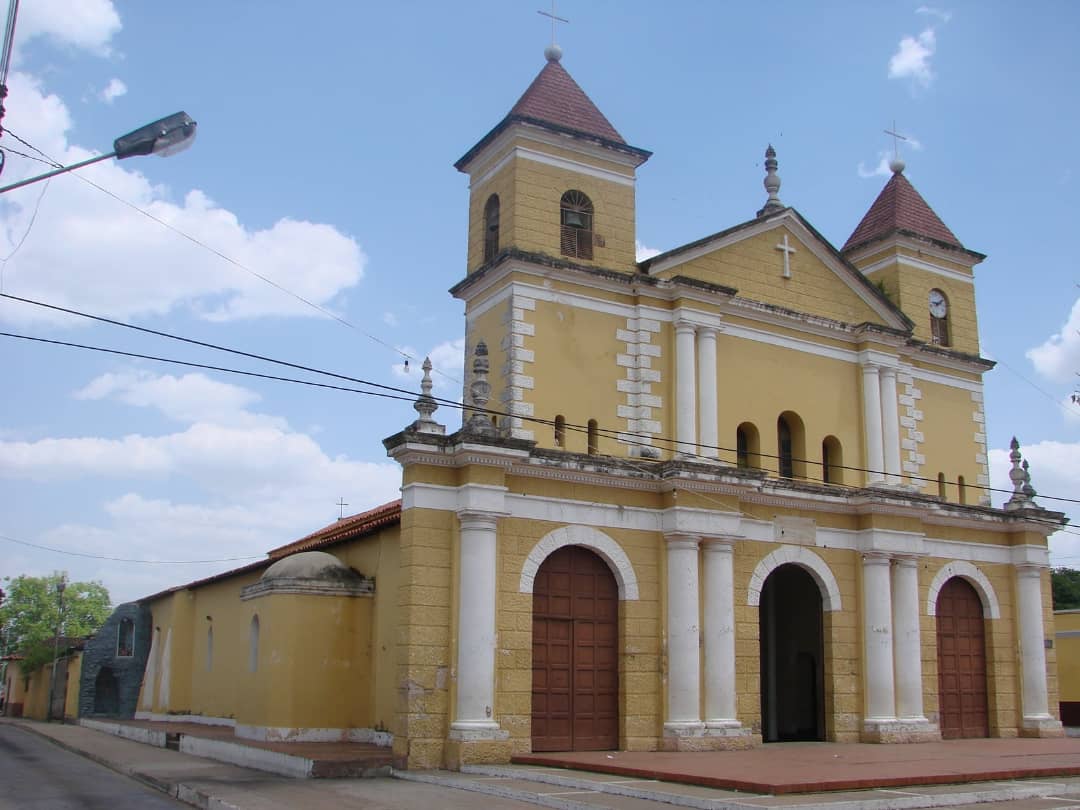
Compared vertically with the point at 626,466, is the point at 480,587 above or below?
below

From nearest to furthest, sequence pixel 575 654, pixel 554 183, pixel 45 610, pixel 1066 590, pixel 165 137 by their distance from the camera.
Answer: pixel 165 137
pixel 575 654
pixel 554 183
pixel 1066 590
pixel 45 610

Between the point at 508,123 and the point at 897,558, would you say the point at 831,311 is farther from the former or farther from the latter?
the point at 508,123

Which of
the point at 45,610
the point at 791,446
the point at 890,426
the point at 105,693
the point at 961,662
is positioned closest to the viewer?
the point at 791,446

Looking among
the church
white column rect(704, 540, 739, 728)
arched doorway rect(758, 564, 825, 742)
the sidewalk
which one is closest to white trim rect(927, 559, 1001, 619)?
the church

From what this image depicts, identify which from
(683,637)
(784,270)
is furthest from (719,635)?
(784,270)

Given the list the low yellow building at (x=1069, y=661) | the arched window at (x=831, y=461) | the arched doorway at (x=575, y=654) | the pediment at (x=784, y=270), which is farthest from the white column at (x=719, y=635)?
the low yellow building at (x=1069, y=661)

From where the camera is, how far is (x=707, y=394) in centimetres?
2169

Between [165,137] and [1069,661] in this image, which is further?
[1069,661]

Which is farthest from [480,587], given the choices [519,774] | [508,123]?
[508,123]

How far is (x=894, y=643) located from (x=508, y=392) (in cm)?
974

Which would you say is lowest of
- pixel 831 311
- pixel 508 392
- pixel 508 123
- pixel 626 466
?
pixel 626 466

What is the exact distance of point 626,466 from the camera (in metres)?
20.3

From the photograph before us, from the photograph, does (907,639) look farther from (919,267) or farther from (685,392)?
(919,267)

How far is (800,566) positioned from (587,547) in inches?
198
